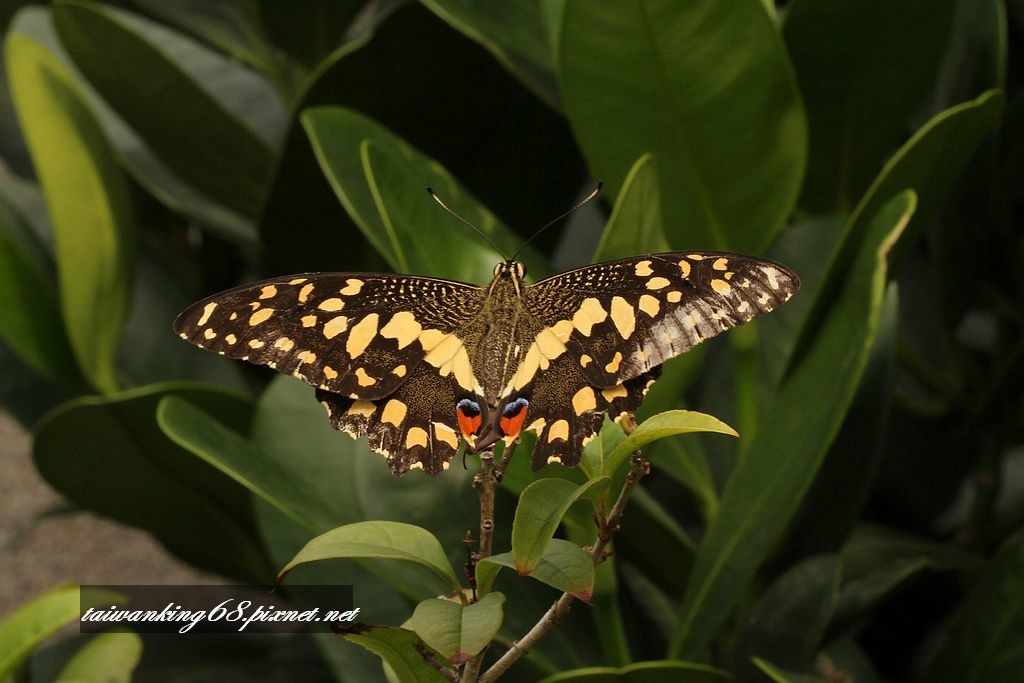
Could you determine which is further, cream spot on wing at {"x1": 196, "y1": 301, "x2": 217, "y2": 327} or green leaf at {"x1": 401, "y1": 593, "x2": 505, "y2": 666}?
cream spot on wing at {"x1": 196, "y1": 301, "x2": 217, "y2": 327}

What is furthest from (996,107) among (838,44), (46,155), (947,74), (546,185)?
(46,155)

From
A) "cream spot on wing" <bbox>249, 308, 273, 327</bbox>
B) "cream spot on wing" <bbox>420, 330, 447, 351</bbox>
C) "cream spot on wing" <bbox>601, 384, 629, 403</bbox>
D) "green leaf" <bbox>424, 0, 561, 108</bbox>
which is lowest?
"cream spot on wing" <bbox>420, 330, 447, 351</bbox>

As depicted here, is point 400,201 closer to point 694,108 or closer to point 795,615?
point 694,108

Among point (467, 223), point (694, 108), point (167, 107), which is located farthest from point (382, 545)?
point (167, 107)

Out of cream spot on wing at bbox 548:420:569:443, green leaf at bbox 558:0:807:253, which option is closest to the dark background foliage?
green leaf at bbox 558:0:807:253

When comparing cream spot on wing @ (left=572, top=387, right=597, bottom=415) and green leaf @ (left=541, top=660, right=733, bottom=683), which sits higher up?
cream spot on wing @ (left=572, top=387, right=597, bottom=415)

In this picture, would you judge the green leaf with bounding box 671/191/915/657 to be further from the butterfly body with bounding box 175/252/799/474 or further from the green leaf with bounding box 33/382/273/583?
the green leaf with bounding box 33/382/273/583

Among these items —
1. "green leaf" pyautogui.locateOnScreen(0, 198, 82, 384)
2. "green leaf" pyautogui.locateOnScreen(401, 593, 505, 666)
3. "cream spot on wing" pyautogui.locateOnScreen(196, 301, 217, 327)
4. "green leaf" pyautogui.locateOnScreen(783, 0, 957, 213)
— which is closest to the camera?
"green leaf" pyautogui.locateOnScreen(401, 593, 505, 666)

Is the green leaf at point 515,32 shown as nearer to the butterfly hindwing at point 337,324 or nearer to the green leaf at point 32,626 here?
the butterfly hindwing at point 337,324
